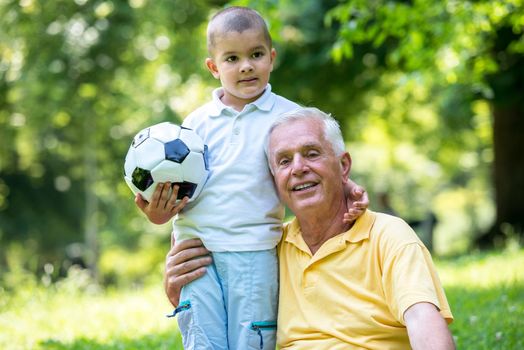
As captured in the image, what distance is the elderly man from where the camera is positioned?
3.09m

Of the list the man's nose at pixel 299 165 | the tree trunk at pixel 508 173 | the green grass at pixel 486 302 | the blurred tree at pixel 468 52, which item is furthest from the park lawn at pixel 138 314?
the tree trunk at pixel 508 173

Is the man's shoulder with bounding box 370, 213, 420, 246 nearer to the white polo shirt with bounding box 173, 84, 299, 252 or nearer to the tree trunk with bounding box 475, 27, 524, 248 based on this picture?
the white polo shirt with bounding box 173, 84, 299, 252

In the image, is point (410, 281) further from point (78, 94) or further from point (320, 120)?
point (78, 94)

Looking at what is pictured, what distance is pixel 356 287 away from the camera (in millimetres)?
3197

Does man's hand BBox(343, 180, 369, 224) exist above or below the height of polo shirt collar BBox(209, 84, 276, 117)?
below

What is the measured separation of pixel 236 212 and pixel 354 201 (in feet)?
1.78

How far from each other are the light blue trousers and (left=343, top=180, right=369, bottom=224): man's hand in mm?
422

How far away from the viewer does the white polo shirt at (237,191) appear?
11.0 ft

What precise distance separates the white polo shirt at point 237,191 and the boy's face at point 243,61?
0.08 metres

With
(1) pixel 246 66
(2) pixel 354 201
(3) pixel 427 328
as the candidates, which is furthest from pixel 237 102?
(3) pixel 427 328

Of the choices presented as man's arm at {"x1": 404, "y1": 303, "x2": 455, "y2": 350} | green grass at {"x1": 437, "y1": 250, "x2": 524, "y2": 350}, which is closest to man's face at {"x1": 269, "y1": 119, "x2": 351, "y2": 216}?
man's arm at {"x1": 404, "y1": 303, "x2": 455, "y2": 350}

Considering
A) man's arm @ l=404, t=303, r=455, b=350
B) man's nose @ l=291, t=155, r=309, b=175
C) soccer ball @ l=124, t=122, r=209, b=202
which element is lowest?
man's arm @ l=404, t=303, r=455, b=350

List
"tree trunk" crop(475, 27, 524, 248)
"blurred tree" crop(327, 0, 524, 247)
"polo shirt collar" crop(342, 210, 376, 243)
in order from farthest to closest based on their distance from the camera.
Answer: "tree trunk" crop(475, 27, 524, 248) < "blurred tree" crop(327, 0, 524, 247) < "polo shirt collar" crop(342, 210, 376, 243)

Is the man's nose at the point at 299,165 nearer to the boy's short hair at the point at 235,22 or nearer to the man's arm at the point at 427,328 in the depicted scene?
the boy's short hair at the point at 235,22
